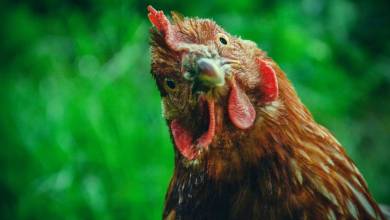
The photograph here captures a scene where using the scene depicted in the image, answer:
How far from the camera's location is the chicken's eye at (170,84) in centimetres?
160

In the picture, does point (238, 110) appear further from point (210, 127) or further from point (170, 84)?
point (170, 84)

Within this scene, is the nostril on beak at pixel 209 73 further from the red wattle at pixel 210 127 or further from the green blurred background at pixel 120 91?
the green blurred background at pixel 120 91

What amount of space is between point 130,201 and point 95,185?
27 centimetres

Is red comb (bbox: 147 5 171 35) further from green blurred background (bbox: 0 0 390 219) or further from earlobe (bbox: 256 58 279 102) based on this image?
green blurred background (bbox: 0 0 390 219)

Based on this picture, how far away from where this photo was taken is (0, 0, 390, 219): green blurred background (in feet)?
12.0

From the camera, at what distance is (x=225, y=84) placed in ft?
5.09

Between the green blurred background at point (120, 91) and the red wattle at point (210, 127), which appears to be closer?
the red wattle at point (210, 127)

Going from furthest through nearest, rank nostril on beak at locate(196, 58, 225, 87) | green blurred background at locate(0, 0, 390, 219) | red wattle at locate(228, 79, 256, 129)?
green blurred background at locate(0, 0, 390, 219) < red wattle at locate(228, 79, 256, 129) < nostril on beak at locate(196, 58, 225, 87)

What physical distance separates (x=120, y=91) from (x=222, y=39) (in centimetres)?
257

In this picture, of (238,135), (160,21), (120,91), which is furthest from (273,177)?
(120,91)

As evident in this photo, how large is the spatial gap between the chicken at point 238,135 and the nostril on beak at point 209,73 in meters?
0.03

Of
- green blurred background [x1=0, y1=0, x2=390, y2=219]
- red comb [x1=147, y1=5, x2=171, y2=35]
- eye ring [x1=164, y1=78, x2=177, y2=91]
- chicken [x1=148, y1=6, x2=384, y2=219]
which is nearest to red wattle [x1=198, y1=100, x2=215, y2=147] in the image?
chicken [x1=148, y1=6, x2=384, y2=219]

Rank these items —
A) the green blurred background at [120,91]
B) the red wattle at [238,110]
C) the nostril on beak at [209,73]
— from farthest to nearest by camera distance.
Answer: the green blurred background at [120,91], the red wattle at [238,110], the nostril on beak at [209,73]

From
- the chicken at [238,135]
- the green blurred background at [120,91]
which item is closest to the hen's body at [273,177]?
the chicken at [238,135]
